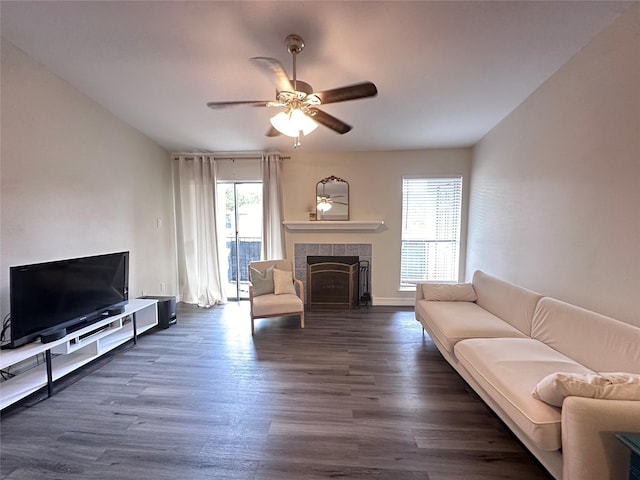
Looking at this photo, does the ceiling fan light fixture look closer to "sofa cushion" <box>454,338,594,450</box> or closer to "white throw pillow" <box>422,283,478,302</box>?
"sofa cushion" <box>454,338,594,450</box>

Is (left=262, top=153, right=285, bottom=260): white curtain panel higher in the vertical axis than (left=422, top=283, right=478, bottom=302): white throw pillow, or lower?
higher

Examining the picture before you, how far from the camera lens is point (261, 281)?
12.9 ft

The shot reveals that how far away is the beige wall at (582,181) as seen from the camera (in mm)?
1796

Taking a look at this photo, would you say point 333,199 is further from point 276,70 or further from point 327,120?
point 276,70

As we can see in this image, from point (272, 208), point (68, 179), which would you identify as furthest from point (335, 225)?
point (68, 179)

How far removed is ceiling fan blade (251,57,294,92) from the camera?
66.4 inches

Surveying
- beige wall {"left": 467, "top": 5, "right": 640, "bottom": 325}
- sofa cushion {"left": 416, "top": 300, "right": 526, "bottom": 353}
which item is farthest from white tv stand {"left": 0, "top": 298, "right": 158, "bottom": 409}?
beige wall {"left": 467, "top": 5, "right": 640, "bottom": 325}

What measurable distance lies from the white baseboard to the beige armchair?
156 centimetres

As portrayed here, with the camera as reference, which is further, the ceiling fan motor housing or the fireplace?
the fireplace

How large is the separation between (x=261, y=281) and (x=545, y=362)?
3.16m

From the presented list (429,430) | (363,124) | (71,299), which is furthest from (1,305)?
(363,124)

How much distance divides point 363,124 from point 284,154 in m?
1.59

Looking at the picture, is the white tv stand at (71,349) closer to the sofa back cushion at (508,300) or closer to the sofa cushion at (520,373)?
the sofa cushion at (520,373)

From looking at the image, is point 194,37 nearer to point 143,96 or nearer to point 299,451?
point 143,96
